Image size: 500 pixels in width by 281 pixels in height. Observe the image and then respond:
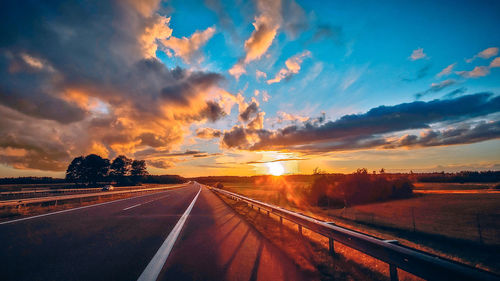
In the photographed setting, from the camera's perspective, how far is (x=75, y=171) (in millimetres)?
71812

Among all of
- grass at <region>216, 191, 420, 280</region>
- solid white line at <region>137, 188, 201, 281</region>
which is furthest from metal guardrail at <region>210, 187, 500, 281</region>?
solid white line at <region>137, 188, 201, 281</region>

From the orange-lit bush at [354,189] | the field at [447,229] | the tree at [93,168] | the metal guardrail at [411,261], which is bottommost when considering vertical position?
the field at [447,229]

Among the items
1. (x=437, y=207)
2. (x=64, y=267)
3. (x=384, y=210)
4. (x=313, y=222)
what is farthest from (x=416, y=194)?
(x=64, y=267)

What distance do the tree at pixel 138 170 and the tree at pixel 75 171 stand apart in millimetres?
26497

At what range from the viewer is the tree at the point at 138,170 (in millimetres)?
99875

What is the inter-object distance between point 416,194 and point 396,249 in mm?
42085

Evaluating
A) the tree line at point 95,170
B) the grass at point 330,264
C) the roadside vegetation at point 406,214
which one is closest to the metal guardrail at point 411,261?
the grass at point 330,264

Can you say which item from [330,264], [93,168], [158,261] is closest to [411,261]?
[330,264]

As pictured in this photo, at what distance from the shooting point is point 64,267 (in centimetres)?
405

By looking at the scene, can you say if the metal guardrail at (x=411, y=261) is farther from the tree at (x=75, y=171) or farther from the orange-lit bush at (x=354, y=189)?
the tree at (x=75, y=171)

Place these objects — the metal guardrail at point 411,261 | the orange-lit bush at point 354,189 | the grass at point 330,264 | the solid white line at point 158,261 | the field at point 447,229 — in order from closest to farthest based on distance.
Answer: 1. the metal guardrail at point 411,261
2. the solid white line at point 158,261
3. the grass at point 330,264
4. the field at point 447,229
5. the orange-lit bush at point 354,189

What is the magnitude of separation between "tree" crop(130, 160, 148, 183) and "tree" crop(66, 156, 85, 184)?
86.9ft

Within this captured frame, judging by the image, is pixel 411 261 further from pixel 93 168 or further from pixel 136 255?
pixel 93 168

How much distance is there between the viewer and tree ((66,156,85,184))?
234 ft
